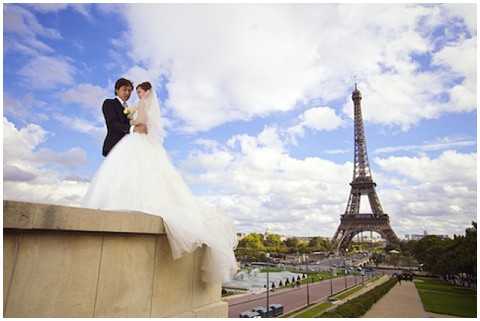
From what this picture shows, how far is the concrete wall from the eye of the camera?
58.6 inches

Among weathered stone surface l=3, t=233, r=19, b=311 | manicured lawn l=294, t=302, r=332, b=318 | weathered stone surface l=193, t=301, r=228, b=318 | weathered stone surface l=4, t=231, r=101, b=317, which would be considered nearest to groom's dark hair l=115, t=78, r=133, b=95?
weathered stone surface l=4, t=231, r=101, b=317

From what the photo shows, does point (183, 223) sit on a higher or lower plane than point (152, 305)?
higher

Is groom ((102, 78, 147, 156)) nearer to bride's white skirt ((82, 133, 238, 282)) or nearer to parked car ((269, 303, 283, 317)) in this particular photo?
bride's white skirt ((82, 133, 238, 282))

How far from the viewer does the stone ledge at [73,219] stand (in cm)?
140

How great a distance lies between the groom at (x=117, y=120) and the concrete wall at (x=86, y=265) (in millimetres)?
1007

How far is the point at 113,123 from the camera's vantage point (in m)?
2.72

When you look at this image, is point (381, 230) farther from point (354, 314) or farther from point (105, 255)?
point (105, 255)

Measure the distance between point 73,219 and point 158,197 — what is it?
2.63ft

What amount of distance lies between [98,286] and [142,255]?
0.30m

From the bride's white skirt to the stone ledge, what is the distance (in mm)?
161

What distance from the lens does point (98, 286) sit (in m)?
1.77

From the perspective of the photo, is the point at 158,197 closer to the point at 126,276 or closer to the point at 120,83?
the point at 126,276

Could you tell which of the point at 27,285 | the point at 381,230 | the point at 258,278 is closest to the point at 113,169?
the point at 27,285

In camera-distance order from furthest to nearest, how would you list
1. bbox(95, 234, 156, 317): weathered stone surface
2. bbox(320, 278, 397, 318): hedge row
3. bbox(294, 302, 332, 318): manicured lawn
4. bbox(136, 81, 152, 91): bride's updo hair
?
bbox(294, 302, 332, 318): manicured lawn
bbox(320, 278, 397, 318): hedge row
bbox(136, 81, 152, 91): bride's updo hair
bbox(95, 234, 156, 317): weathered stone surface
